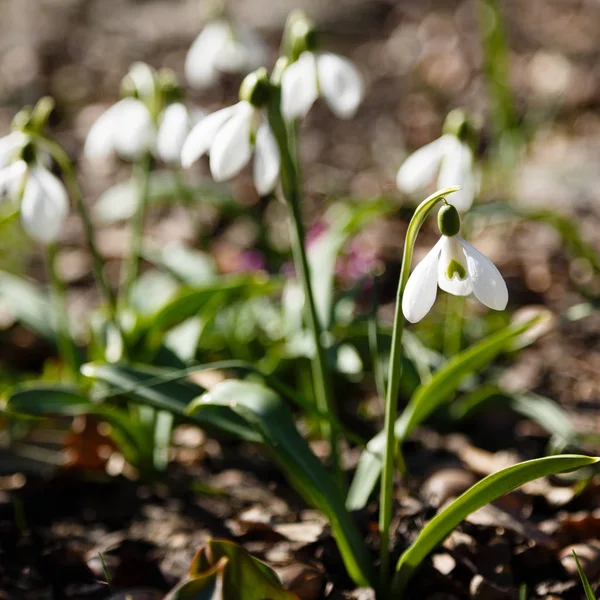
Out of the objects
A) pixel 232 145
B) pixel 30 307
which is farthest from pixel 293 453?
pixel 30 307

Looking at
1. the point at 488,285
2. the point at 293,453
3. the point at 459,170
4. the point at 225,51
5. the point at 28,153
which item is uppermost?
the point at 225,51

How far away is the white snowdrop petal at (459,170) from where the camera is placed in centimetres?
162

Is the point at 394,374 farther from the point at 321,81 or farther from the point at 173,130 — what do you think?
the point at 173,130

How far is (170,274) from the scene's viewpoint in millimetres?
2355

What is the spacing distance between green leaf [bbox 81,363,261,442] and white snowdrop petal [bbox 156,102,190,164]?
1.72 ft

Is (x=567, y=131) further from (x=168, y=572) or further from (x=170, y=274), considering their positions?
(x=168, y=572)

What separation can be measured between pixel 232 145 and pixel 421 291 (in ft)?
1.51

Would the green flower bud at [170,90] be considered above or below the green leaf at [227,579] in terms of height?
above

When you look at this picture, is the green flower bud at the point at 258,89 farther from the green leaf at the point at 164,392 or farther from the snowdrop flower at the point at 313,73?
the green leaf at the point at 164,392

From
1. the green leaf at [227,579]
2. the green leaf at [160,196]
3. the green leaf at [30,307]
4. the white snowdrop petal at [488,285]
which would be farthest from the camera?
the green leaf at [160,196]

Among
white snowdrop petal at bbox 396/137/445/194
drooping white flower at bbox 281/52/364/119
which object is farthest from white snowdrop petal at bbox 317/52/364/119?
white snowdrop petal at bbox 396/137/445/194

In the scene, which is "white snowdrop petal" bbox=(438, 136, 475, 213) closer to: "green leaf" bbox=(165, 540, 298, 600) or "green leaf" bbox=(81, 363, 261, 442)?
"green leaf" bbox=(81, 363, 261, 442)

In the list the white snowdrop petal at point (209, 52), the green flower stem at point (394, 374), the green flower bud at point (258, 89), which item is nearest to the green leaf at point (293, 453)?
the green flower stem at point (394, 374)

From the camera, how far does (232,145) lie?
1.27 meters
